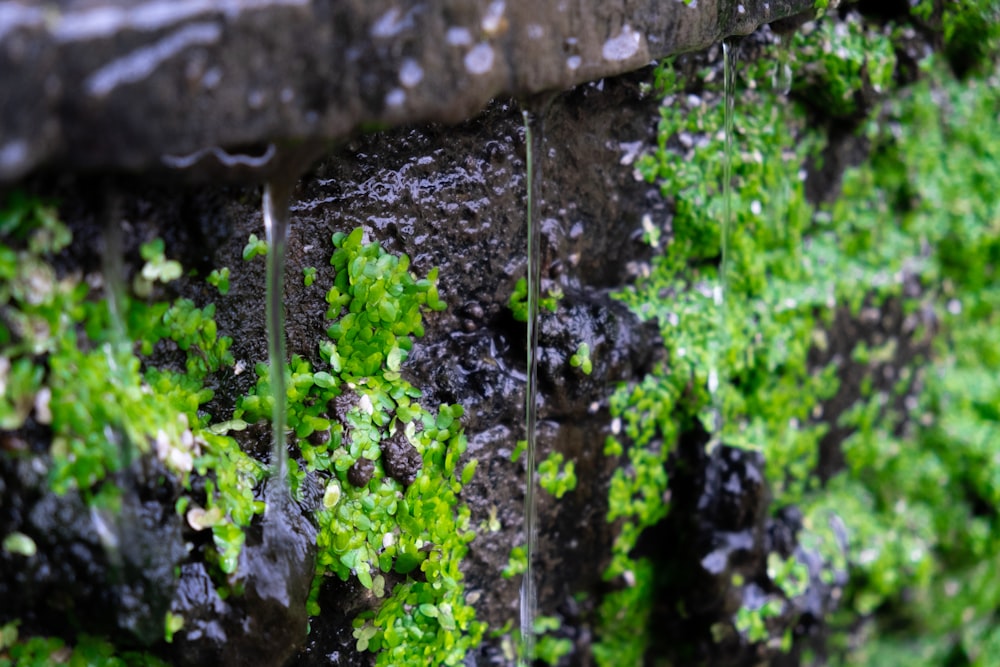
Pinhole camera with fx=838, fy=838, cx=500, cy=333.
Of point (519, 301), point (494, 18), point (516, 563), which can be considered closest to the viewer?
point (494, 18)

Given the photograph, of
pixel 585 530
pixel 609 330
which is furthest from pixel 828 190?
pixel 585 530

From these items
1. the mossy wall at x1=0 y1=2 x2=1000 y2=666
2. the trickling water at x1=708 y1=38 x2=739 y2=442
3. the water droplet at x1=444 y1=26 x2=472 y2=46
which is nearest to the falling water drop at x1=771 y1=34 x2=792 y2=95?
the mossy wall at x1=0 y1=2 x2=1000 y2=666

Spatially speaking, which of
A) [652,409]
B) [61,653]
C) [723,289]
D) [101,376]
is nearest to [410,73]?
[101,376]

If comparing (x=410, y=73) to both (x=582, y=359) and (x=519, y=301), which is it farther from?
(x=582, y=359)

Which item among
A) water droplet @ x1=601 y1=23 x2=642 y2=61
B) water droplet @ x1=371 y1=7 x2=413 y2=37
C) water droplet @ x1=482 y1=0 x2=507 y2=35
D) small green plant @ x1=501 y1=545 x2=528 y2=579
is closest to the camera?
water droplet @ x1=371 y1=7 x2=413 y2=37

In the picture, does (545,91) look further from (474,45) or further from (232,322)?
(232,322)

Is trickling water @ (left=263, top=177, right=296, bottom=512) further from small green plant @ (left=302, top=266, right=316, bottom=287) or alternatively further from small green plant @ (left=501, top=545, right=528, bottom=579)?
small green plant @ (left=501, top=545, right=528, bottom=579)
